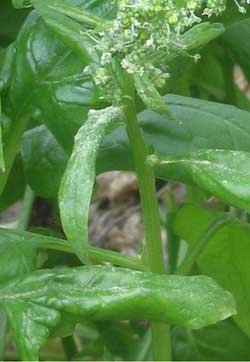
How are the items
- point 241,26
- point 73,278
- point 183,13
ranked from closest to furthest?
point 183,13 → point 73,278 → point 241,26

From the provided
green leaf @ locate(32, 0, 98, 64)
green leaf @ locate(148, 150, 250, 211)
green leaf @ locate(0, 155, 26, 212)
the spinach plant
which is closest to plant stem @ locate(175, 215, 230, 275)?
the spinach plant

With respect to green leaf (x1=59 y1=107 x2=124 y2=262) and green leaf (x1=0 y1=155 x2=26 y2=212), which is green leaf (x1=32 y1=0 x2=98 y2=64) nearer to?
green leaf (x1=59 y1=107 x2=124 y2=262)

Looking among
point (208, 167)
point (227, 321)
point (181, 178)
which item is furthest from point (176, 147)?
point (227, 321)

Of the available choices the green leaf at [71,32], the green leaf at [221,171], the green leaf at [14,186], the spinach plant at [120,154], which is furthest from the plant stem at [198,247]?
the green leaf at [14,186]

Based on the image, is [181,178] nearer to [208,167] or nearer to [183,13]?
[208,167]

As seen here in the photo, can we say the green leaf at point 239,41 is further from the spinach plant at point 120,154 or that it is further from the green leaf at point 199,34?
the green leaf at point 199,34

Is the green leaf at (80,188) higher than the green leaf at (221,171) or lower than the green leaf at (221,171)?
higher
